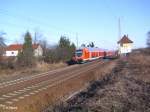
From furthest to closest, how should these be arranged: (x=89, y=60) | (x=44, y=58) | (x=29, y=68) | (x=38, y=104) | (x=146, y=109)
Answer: (x=89, y=60) < (x=44, y=58) < (x=29, y=68) < (x=38, y=104) < (x=146, y=109)

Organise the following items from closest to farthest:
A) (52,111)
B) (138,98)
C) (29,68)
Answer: (52,111) < (138,98) < (29,68)

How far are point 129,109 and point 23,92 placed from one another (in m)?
10.5

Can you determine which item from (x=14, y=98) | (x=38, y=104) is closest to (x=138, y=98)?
(x=38, y=104)

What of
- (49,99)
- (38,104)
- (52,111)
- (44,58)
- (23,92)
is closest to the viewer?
(52,111)

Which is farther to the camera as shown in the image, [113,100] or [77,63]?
[77,63]

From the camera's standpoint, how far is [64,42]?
221 ft

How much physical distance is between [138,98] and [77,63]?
147ft

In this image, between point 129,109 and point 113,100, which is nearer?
point 129,109

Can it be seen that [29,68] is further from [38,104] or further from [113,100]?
[113,100]

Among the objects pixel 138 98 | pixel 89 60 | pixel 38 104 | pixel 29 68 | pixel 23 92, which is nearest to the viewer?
pixel 138 98

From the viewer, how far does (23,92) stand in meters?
20.4

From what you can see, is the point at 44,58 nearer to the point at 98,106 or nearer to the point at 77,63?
the point at 77,63

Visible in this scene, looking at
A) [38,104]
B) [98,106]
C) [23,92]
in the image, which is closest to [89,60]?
[23,92]

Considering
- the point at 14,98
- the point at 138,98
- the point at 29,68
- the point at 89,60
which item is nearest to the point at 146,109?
the point at 138,98
